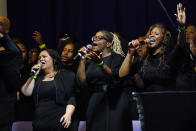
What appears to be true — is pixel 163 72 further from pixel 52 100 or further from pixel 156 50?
pixel 52 100

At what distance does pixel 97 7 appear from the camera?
433cm

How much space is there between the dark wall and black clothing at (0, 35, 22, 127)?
1.98 m

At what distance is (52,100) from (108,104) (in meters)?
0.60

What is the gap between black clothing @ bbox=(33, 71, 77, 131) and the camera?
2.89 m

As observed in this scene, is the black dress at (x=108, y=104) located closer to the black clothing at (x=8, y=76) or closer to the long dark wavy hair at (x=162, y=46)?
the long dark wavy hair at (x=162, y=46)

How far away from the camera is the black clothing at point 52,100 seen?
2.89m

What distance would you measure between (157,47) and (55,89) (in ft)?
3.48

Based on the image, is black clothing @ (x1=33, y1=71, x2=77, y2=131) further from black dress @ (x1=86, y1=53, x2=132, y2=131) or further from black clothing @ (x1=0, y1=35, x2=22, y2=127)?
black clothing @ (x1=0, y1=35, x2=22, y2=127)

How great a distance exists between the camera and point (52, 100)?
2.96 meters

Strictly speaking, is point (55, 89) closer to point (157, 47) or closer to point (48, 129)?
point (48, 129)

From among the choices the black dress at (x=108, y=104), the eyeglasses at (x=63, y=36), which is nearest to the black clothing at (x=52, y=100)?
the black dress at (x=108, y=104)

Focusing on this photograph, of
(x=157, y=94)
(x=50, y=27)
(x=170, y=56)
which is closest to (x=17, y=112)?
(x=50, y=27)

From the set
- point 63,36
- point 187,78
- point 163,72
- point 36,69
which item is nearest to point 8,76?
point 36,69

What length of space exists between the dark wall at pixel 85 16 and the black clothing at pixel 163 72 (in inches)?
56.1
